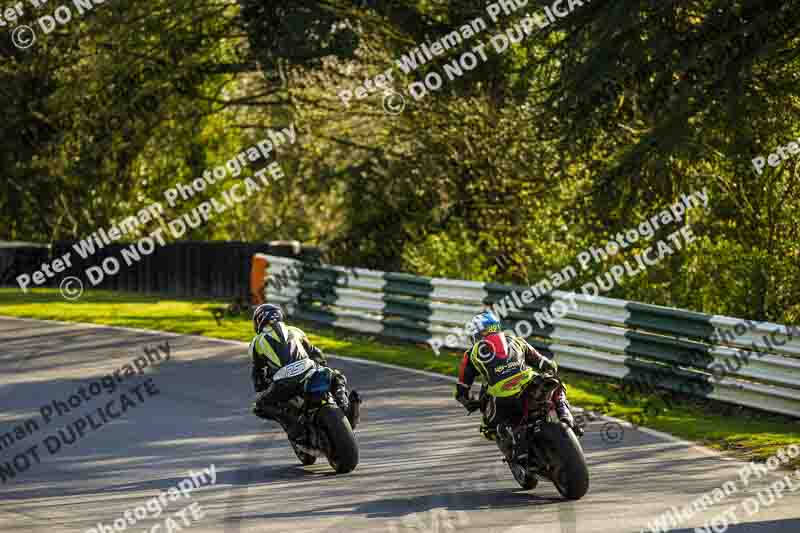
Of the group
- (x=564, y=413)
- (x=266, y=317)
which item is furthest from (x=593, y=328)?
(x=564, y=413)

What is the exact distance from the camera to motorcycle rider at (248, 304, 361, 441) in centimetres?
1184

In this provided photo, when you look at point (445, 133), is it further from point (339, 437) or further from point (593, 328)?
point (339, 437)

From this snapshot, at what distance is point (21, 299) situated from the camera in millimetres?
26422

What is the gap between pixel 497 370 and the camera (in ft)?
35.5

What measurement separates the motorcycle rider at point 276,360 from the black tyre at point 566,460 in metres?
2.24

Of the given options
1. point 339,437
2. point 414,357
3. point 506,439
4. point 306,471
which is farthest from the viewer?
point 414,357

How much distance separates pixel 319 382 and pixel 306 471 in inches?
35.8

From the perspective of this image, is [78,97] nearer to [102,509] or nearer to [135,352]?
[135,352]
